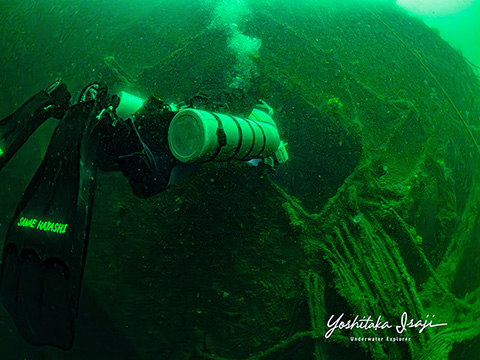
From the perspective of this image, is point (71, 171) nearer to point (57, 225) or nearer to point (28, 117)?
point (57, 225)

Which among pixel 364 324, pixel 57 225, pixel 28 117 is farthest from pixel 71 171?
pixel 364 324

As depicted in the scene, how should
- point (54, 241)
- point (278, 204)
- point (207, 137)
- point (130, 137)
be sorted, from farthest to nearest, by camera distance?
1. point (278, 204)
2. point (130, 137)
3. point (207, 137)
4. point (54, 241)

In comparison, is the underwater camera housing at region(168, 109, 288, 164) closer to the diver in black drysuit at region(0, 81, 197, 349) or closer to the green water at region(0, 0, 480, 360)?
the diver in black drysuit at region(0, 81, 197, 349)

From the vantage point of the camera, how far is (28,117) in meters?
2.12

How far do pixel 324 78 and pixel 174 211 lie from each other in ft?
8.33

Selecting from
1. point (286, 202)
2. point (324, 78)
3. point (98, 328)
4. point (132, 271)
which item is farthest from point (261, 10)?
point (98, 328)

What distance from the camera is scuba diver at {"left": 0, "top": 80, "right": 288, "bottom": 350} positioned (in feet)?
4.84

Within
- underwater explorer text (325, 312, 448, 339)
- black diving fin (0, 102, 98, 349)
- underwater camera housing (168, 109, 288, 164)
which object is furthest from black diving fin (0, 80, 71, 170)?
underwater explorer text (325, 312, 448, 339)

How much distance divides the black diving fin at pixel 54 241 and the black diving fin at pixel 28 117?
20.1 inches

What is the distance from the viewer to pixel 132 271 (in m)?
3.07

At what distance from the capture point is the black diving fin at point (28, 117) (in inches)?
77.8

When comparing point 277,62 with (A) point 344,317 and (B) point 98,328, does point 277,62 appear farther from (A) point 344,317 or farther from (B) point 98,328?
(B) point 98,328

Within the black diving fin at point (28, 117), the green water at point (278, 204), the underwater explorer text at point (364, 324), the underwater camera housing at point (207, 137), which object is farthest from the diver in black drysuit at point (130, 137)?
the underwater explorer text at point (364, 324)

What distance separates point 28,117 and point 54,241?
1.17m
